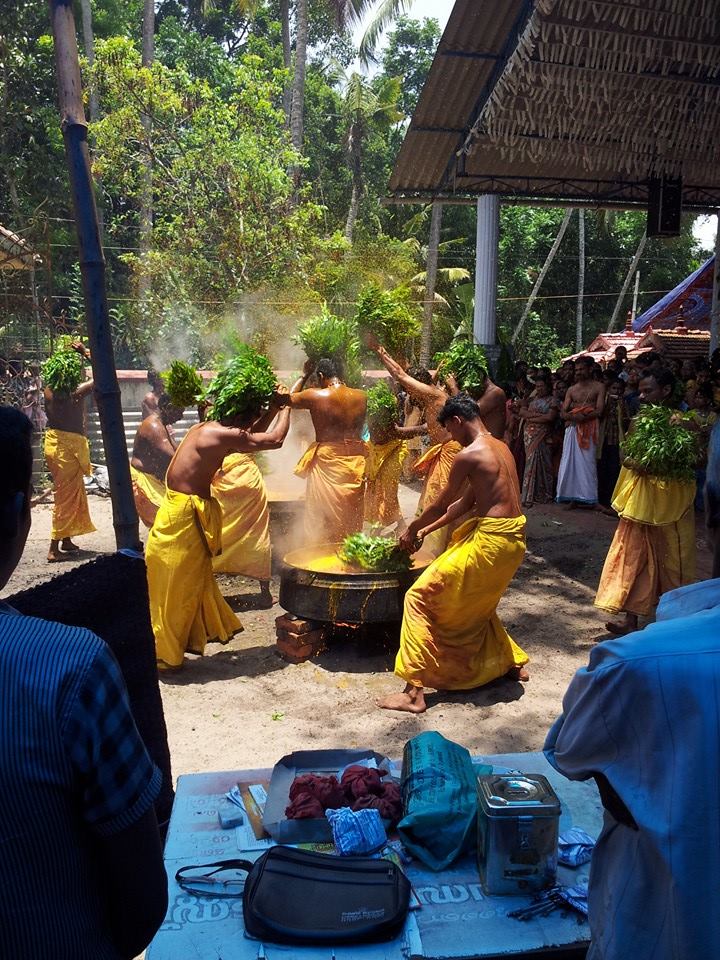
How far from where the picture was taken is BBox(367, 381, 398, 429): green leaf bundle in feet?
29.0

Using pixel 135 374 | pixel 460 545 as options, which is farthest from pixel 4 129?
pixel 460 545

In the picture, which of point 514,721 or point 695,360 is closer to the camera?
point 514,721

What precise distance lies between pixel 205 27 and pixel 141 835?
3812 cm

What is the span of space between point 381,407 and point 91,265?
634cm

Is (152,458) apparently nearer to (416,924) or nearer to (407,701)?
(407,701)

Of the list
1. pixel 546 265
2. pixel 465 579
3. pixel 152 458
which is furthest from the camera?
pixel 546 265

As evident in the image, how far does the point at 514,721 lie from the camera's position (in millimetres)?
5039

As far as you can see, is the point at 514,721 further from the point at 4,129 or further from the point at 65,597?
the point at 4,129

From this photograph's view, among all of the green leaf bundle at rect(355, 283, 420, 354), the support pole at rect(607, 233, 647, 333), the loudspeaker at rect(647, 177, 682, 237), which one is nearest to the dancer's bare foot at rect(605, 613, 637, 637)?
the green leaf bundle at rect(355, 283, 420, 354)

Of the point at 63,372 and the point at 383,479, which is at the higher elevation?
the point at 63,372

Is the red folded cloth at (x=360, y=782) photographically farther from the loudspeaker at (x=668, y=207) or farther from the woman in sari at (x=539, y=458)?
the loudspeaker at (x=668, y=207)

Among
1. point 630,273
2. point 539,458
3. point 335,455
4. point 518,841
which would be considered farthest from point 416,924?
point 630,273

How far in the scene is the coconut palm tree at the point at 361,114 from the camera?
89.8ft

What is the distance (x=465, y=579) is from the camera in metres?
5.07
